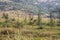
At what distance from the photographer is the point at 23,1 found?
157125 millimetres

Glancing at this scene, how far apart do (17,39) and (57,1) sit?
163 meters

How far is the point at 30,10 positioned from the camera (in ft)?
441

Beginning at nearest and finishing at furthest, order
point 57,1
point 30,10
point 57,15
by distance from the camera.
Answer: point 57,15, point 30,10, point 57,1

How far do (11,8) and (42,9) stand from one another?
59.1 feet

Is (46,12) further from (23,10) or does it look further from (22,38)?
(22,38)

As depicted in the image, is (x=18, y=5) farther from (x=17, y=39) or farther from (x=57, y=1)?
(x=17, y=39)

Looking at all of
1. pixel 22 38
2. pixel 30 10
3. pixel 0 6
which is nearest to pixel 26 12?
pixel 30 10

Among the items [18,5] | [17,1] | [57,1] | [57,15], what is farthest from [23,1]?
[57,15]

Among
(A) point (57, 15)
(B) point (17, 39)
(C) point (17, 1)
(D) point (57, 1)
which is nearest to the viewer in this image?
(B) point (17, 39)

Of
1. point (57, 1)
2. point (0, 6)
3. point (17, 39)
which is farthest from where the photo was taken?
point (57, 1)

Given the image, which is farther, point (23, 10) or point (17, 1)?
point (17, 1)

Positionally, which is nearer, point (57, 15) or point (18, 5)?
point (57, 15)

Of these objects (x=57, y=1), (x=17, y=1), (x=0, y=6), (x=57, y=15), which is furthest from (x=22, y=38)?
(x=57, y=1)

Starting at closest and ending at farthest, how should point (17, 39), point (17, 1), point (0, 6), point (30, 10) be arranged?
point (17, 39), point (0, 6), point (30, 10), point (17, 1)
